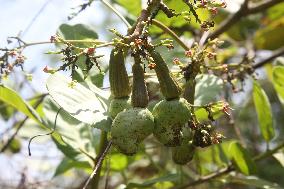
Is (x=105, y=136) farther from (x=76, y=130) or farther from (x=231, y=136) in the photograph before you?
(x=231, y=136)

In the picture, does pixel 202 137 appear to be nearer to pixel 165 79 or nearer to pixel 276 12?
pixel 165 79

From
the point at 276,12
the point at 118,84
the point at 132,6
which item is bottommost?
the point at 118,84

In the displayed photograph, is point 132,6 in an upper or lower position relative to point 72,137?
upper

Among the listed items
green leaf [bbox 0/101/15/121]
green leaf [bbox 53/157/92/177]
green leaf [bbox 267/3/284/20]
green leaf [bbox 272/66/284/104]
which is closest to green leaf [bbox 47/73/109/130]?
green leaf [bbox 53/157/92/177]

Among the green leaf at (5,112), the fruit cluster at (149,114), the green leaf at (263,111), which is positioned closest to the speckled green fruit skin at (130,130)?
the fruit cluster at (149,114)

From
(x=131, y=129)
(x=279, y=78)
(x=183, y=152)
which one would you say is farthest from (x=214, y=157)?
(x=131, y=129)

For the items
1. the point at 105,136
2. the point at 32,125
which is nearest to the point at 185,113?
the point at 105,136
